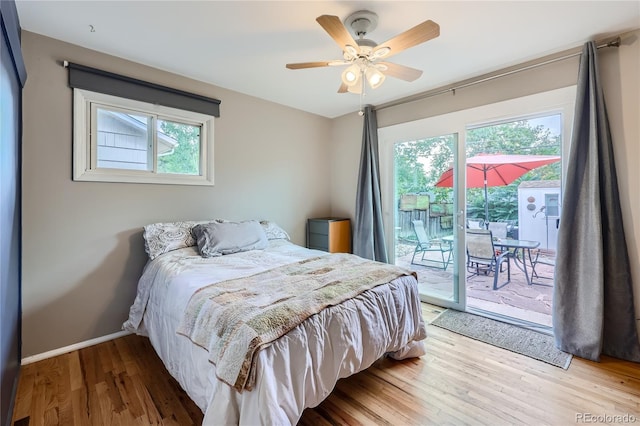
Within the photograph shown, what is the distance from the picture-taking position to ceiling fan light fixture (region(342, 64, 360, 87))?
6.19 feet

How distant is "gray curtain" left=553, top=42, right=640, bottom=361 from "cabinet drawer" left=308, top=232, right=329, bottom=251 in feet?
7.78

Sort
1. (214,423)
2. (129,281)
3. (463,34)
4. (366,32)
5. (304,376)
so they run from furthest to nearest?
(129,281) < (463,34) < (366,32) < (304,376) < (214,423)

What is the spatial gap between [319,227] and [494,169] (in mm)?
2306

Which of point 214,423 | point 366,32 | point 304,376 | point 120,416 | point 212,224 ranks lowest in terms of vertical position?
point 120,416

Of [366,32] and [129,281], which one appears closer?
[366,32]

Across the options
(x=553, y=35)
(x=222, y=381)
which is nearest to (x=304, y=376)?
(x=222, y=381)

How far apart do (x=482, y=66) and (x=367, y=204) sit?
72.8 inches

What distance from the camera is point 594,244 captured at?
211 cm

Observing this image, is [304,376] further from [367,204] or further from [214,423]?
[367,204]

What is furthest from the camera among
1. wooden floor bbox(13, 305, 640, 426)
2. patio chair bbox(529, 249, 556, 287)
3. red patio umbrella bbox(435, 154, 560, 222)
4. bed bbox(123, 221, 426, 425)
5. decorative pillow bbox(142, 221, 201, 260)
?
patio chair bbox(529, 249, 556, 287)

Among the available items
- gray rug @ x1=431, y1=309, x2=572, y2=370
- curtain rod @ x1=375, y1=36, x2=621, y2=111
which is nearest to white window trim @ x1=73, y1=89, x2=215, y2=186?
curtain rod @ x1=375, y1=36, x2=621, y2=111

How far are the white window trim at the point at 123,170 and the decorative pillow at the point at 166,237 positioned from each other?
45cm

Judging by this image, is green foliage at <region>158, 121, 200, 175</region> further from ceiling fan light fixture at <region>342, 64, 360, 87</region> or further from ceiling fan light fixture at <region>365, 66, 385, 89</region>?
ceiling fan light fixture at <region>365, 66, 385, 89</region>

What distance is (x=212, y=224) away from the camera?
8.63ft
